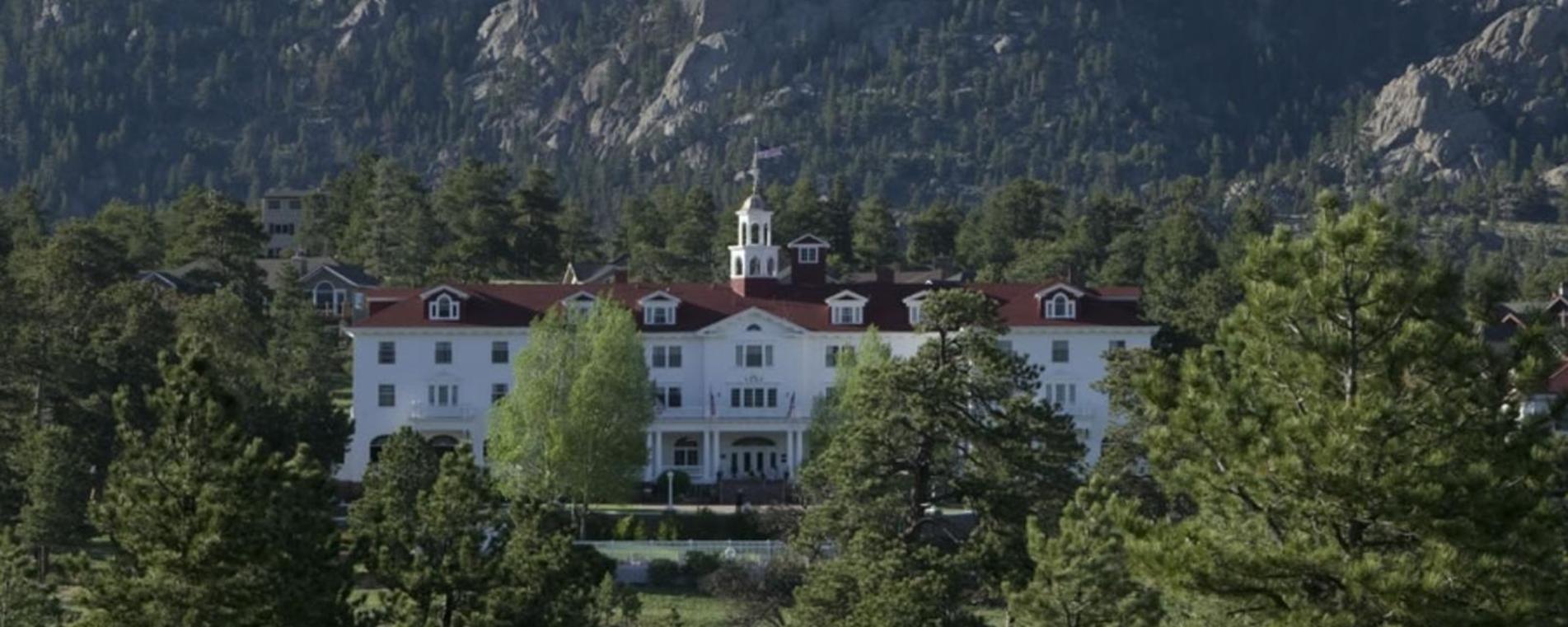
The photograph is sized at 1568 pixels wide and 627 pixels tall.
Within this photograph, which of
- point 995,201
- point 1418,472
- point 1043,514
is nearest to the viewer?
point 1418,472

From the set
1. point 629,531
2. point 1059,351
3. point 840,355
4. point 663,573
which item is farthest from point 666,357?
point 663,573

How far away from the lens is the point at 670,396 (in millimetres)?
103875

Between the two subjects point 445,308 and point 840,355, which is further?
point 445,308

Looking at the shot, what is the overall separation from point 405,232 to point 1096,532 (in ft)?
313

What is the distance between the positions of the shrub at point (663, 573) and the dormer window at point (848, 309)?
2398 cm

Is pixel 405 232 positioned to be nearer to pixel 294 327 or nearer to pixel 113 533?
pixel 294 327

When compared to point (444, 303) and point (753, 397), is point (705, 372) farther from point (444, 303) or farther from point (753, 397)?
point (444, 303)

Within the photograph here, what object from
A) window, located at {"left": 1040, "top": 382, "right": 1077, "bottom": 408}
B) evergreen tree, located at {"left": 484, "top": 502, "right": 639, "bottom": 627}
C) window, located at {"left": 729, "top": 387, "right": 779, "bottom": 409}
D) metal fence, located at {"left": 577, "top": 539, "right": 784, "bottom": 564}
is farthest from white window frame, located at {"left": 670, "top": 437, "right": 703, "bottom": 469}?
evergreen tree, located at {"left": 484, "top": 502, "right": 639, "bottom": 627}

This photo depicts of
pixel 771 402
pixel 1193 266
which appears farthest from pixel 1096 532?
pixel 1193 266

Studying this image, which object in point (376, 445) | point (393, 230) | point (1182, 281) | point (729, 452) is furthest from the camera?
point (393, 230)

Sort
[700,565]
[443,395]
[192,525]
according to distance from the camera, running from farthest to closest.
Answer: [443,395], [700,565], [192,525]

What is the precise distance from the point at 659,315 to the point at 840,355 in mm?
8076

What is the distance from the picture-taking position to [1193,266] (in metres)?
130

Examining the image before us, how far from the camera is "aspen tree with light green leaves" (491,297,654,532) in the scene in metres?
90.6
